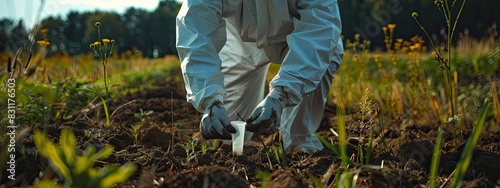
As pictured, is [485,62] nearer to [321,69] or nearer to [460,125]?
[460,125]

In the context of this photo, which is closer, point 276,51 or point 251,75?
point 276,51

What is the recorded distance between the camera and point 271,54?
2793 millimetres

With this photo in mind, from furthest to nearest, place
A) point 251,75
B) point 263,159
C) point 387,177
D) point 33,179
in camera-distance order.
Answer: point 251,75, point 263,159, point 33,179, point 387,177

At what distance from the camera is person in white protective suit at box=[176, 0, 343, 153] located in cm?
208

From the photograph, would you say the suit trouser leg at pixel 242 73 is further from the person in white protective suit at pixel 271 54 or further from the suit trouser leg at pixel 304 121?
the suit trouser leg at pixel 304 121

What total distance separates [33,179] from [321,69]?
118 centimetres

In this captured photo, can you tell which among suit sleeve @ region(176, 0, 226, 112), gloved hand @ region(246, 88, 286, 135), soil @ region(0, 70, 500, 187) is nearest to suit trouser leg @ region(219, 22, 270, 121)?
soil @ region(0, 70, 500, 187)

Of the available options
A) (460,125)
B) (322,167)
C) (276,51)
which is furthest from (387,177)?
(460,125)

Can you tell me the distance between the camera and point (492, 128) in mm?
3453

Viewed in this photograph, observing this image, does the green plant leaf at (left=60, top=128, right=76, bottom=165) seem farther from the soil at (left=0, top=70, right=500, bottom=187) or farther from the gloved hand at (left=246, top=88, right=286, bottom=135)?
the gloved hand at (left=246, top=88, right=286, bottom=135)

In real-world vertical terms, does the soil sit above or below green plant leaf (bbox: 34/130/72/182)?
below

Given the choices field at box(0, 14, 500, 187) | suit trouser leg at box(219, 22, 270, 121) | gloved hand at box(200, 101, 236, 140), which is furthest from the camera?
suit trouser leg at box(219, 22, 270, 121)

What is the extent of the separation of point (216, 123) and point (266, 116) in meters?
0.18

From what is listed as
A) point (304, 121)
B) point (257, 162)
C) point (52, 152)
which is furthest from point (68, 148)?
point (304, 121)
